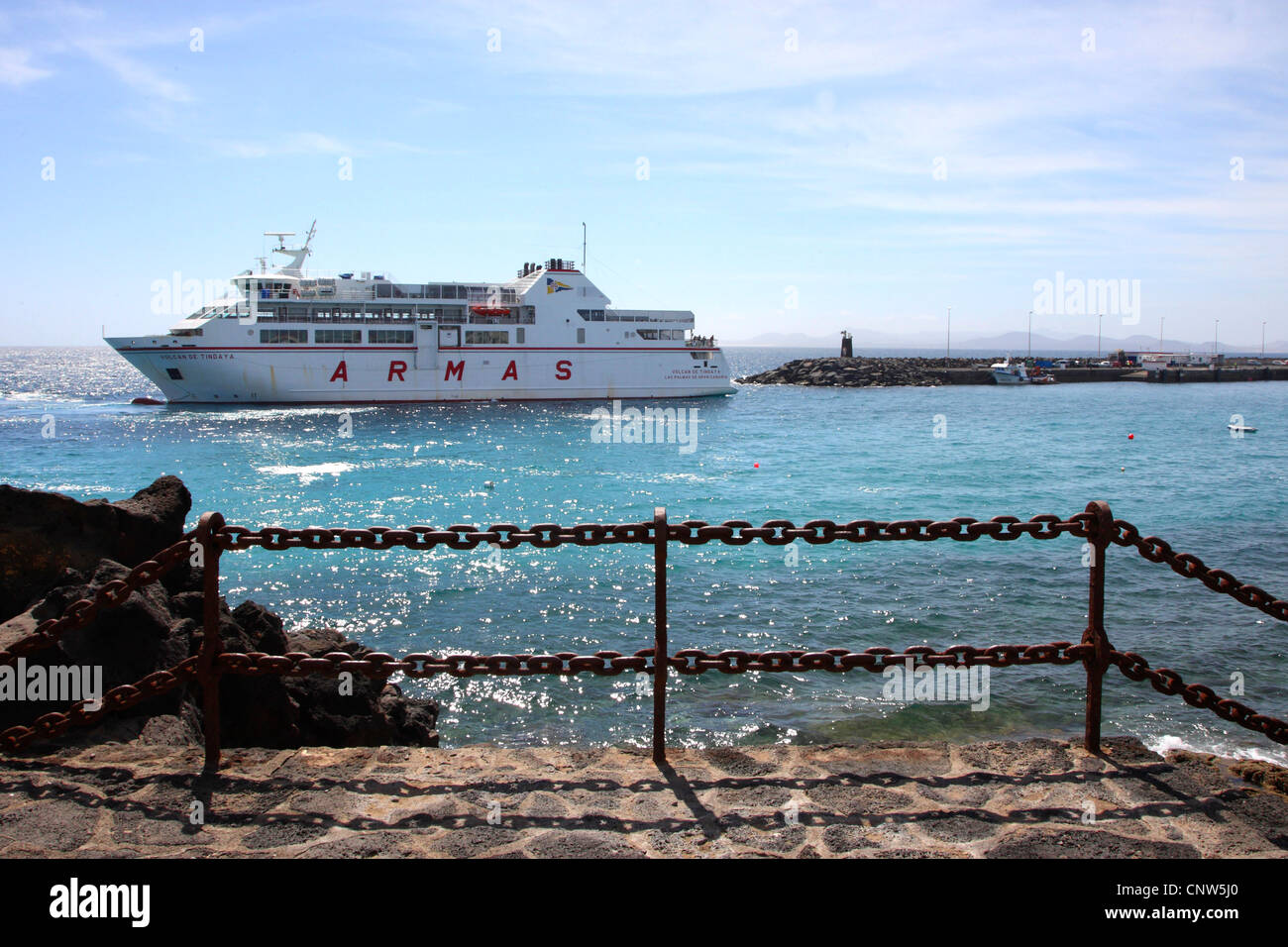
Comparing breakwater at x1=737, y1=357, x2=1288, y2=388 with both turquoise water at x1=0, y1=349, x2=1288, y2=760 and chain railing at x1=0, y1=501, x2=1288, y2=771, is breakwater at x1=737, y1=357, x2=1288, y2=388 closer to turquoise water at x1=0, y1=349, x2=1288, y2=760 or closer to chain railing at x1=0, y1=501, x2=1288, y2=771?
turquoise water at x1=0, y1=349, x2=1288, y2=760

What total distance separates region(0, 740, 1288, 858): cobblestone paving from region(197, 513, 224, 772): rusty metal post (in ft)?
0.46

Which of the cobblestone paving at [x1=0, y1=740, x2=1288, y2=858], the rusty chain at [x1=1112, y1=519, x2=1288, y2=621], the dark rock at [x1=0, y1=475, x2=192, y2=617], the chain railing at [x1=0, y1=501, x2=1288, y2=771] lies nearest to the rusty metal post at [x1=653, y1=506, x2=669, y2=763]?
the chain railing at [x1=0, y1=501, x2=1288, y2=771]

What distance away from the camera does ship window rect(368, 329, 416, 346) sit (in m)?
48.5

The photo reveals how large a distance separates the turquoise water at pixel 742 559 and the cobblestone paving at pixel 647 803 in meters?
4.41

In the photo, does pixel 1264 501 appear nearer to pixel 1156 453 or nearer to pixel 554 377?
pixel 1156 453

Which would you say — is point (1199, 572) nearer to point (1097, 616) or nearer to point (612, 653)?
point (1097, 616)

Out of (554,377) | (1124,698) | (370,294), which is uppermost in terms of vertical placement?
(370,294)

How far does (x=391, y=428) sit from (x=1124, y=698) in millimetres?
34579

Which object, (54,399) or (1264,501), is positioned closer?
(1264,501)

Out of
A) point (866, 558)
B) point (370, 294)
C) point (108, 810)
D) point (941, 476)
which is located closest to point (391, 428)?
point (370, 294)

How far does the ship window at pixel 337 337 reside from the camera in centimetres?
4697
